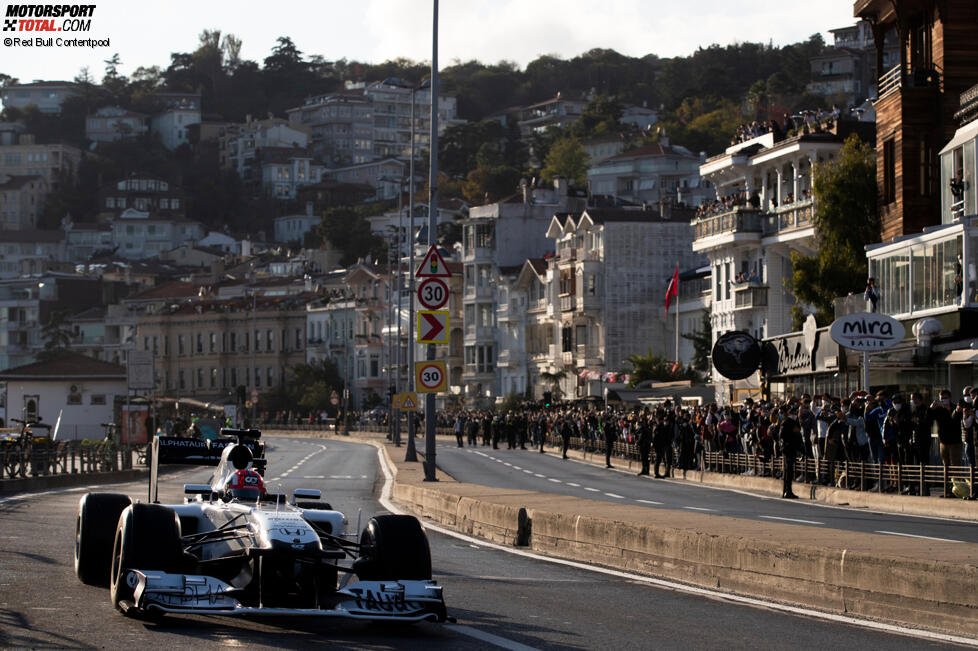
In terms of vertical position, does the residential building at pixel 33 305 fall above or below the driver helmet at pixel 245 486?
above

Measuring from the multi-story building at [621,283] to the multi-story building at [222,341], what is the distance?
56783 millimetres

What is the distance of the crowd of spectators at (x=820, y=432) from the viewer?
2866cm

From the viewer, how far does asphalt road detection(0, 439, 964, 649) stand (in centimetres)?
1122

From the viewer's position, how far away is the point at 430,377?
32.0 metres

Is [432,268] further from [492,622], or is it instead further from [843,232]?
[843,232]

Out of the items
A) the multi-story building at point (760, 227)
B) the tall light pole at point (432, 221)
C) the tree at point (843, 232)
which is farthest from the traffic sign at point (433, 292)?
the multi-story building at point (760, 227)

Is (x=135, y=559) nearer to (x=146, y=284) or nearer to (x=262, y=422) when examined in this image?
(x=262, y=422)

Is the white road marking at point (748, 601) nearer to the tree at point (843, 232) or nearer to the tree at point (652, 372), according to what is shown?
the tree at point (843, 232)

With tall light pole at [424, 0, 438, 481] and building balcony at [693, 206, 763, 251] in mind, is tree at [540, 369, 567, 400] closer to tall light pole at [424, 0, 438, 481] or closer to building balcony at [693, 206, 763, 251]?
building balcony at [693, 206, 763, 251]

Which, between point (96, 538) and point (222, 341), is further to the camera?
point (222, 341)

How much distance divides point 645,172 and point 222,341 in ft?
150

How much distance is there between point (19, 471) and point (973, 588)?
101 feet

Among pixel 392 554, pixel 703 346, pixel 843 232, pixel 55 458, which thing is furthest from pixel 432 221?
pixel 703 346

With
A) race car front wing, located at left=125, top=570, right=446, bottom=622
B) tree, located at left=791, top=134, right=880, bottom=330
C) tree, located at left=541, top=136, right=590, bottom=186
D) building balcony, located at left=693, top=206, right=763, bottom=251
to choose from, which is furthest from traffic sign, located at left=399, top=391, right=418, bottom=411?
tree, located at left=541, top=136, right=590, bottom=186
